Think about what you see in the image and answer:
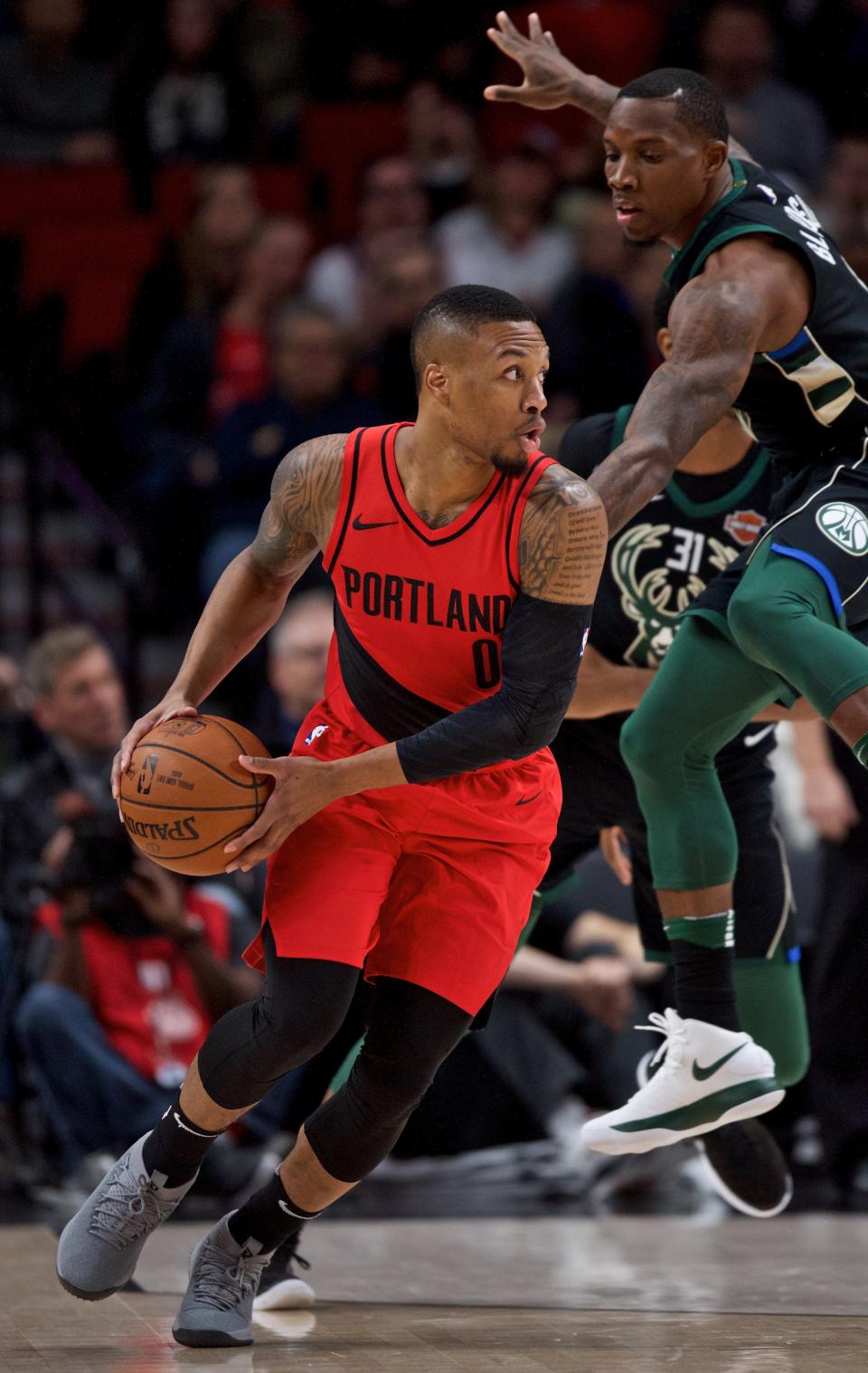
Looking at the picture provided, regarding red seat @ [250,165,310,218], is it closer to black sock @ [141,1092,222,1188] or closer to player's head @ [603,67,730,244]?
player's head @ [603,67,730,244]

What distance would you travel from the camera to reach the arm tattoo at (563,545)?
147 inches

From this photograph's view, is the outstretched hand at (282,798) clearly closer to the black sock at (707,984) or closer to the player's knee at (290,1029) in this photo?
the player's knee at (290,1029)

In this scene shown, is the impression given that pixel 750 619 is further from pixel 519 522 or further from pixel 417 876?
pixel 417 876

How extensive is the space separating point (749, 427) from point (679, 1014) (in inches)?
52.7

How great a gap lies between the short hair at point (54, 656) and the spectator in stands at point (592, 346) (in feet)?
8.54

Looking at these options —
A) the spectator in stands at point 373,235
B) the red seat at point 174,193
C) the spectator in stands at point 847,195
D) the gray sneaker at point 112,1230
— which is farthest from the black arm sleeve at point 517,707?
the red seat at point 174,193

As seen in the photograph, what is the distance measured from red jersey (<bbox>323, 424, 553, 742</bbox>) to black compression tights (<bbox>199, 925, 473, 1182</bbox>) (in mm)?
536

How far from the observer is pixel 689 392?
3943 millimetres

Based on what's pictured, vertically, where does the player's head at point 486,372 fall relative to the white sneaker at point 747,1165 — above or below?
above

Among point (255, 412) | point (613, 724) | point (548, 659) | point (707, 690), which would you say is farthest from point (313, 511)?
point (255, 412)

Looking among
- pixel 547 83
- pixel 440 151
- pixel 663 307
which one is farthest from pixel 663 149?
pixel 440 151

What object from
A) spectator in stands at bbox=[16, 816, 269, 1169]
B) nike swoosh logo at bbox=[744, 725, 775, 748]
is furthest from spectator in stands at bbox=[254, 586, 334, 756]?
nike swoosh logo at bbox=[744, 725, 775, 748]

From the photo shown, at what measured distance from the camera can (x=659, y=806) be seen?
4328 millimetres

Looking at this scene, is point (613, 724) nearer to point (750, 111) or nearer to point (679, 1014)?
point (679, 1014)
